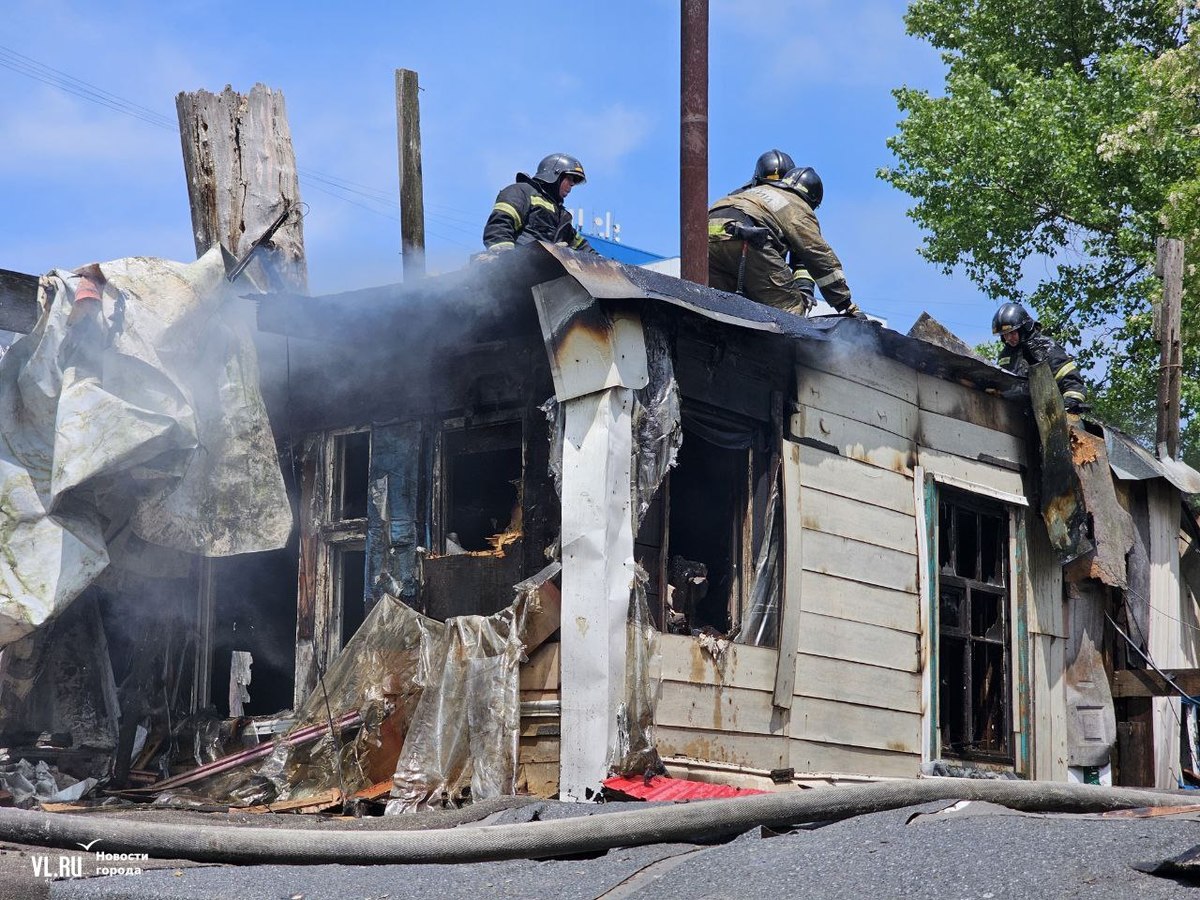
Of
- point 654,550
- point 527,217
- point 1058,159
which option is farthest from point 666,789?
point 1058,159

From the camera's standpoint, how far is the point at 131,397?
25.6 ft

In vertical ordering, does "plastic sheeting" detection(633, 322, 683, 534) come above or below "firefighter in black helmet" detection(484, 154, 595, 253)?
below

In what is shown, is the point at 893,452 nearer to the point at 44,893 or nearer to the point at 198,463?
the point at 198,463

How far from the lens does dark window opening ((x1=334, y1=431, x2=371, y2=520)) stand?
1013cm

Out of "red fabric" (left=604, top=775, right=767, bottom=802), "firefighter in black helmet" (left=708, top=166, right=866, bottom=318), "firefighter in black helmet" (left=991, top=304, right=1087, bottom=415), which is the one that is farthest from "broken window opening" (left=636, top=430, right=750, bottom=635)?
"firefighter in black helmet" (left=991, top=304, right=1087, bottom=415)

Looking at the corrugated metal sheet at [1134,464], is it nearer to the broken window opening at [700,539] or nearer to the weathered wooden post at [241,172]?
the broken window opening at [700,539]

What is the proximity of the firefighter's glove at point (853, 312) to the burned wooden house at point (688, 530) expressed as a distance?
0.08m

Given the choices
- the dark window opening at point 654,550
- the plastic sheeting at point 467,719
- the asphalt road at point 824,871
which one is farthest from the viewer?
the dark window opening at point 654,550

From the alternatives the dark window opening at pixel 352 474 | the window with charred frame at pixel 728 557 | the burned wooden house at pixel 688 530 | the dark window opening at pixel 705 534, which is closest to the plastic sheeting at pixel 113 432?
the burned wooden house at pixel 688 530

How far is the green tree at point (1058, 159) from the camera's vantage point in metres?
21.3

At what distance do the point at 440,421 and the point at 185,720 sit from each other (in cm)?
274

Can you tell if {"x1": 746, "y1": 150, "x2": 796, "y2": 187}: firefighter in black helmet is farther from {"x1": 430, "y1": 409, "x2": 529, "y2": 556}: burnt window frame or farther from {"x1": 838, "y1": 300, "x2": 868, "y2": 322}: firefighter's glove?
{"x1": 430, "y1": 409, "x2": 529, "y2": 556}: burnt window frame

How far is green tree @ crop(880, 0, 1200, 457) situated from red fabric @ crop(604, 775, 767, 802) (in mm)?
14178

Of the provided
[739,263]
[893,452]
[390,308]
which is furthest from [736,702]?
[739,263]
